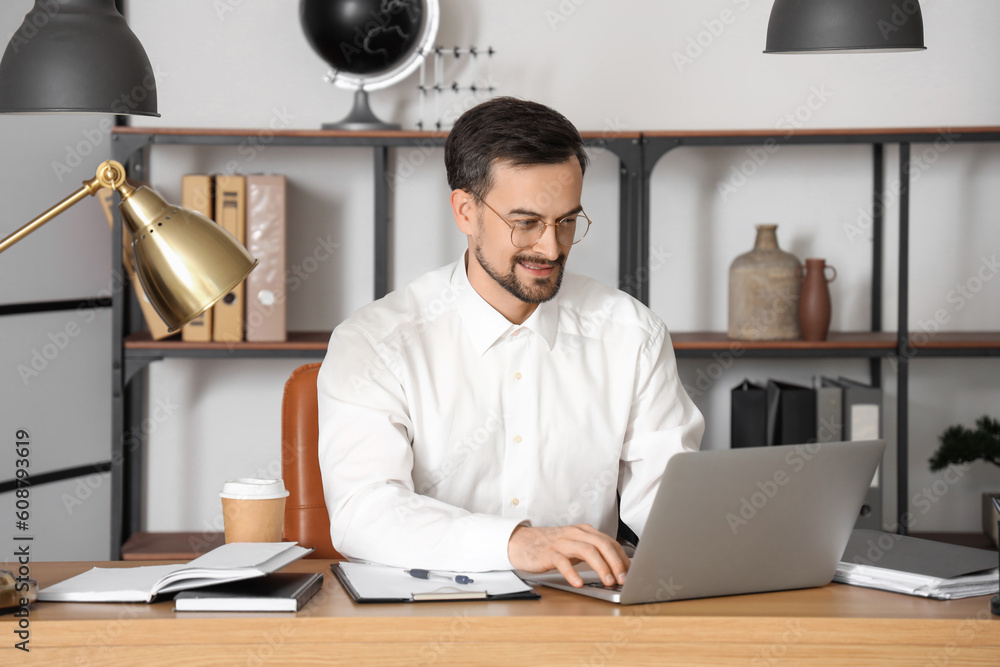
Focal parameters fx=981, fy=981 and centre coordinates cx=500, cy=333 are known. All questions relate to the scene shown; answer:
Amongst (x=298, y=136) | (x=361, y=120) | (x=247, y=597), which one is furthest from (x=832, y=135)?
(x=247, y=597)

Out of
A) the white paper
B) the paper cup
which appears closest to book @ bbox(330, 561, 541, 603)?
the white paper

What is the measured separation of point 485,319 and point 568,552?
2.00 ft

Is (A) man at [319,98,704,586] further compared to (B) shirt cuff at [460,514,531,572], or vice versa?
(A) man at [319,98,704,586]

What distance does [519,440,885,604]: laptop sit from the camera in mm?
1000

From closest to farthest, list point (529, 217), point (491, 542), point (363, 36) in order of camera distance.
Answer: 1. point (491, 542)
2. point (529, 217)
3. point (363, 36)

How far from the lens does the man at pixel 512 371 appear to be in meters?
1.57

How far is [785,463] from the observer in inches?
40.3

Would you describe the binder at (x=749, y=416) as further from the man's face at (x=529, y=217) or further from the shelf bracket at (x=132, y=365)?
the shelf bracket at (x=132, y=365)

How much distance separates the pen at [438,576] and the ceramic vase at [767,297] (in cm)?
147

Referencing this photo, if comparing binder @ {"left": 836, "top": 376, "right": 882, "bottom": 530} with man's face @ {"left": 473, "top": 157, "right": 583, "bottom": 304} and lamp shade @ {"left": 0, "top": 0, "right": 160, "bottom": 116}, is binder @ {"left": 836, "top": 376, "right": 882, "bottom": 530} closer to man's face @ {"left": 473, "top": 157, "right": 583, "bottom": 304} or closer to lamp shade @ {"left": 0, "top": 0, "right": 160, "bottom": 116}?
man's face @ {"left": 473, "top": 157, "right": 583, "bottom": 304}

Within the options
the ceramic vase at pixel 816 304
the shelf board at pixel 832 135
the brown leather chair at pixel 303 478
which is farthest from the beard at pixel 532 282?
the ceramic vase at pixel 816 304

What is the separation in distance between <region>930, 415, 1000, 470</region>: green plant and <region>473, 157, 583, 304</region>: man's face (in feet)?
4.48

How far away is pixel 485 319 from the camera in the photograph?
1668 millimetres

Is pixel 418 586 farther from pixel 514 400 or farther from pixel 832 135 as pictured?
pixel 832 135
